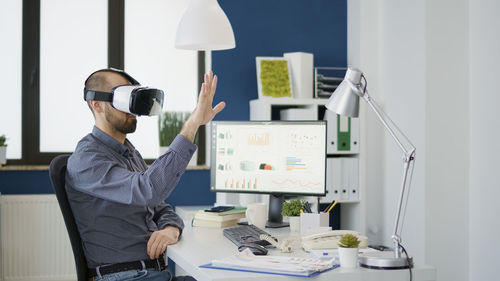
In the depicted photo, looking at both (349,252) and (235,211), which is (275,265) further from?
(235,211)

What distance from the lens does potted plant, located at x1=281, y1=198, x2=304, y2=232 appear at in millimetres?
2397

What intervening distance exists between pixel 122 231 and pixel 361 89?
938 millimetres

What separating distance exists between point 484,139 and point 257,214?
5.81 feet

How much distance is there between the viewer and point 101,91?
6.77 feet

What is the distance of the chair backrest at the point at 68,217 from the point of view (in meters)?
1.89

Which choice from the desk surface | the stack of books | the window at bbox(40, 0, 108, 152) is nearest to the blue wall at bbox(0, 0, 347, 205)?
the window at bbox(40, 0, 108, 152)

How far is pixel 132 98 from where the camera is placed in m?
1.98

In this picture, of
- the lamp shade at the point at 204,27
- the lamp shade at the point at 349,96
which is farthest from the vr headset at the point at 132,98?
the lamp shade at the point at 204,27

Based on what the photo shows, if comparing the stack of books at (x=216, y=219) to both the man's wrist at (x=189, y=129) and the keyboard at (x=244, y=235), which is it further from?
the man's wrist at (x=189, y=129)

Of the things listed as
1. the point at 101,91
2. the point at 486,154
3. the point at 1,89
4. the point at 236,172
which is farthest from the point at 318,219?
the point at 1,89

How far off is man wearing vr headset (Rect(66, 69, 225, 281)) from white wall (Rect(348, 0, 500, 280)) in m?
2.08

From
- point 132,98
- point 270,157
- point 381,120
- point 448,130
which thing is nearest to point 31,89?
point 270,157

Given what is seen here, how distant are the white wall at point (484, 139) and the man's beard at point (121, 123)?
2241mm

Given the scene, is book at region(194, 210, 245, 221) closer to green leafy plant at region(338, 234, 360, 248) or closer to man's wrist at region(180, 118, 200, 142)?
man's wrist at region(180, 118, 200, 142)
